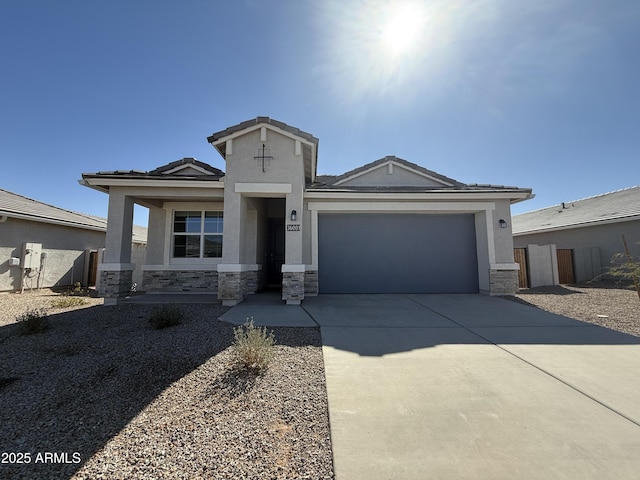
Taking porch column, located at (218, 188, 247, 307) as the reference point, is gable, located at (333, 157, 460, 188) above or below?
above

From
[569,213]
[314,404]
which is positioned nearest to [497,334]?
[314,404]

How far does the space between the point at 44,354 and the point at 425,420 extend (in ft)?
18.0

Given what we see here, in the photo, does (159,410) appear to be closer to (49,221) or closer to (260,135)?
(260,135)

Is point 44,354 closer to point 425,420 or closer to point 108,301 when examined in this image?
point 108,301

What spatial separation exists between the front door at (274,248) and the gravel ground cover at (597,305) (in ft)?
28.2

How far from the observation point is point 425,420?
2506 mm

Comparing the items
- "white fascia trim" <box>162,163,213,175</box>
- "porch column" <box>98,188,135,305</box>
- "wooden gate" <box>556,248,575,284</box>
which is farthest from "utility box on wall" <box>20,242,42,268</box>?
"wooden gate" <box>556,248,575,284</box>

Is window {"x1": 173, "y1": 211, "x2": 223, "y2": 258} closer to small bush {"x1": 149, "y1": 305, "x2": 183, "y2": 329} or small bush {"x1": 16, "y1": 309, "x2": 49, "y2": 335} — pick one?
small bush {"x1": 149, "y1": 305, "x2": 183, "y2": 329}

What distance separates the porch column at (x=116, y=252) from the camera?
7.46m

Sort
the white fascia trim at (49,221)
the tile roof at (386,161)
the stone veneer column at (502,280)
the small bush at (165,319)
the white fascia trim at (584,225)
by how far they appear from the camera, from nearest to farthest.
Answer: the small bush at (165,319) < the stone veneer column at (502,280) < the white fascia trim at (49,221) < the tile roof at (386,161) < the white fascia trim at (584,225)

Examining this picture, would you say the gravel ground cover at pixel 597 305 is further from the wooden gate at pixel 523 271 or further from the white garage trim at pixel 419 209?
the white garage trim at pixel 419 209

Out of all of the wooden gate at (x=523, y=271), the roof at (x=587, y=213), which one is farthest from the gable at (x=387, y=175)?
the roof at (x=587, y=213)

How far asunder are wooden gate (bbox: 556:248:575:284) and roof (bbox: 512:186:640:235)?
2.47 m

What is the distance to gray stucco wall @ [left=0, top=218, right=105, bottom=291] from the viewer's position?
1005 centimetres
